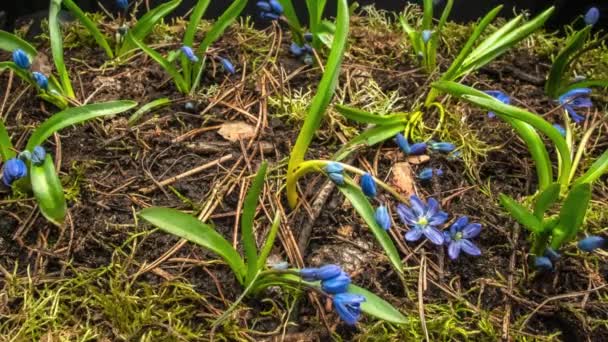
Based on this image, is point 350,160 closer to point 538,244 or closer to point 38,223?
point 538,244

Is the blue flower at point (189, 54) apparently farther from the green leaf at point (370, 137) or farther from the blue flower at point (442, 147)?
the blue flower at point (442, 147)

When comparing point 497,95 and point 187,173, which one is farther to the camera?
point 497,95

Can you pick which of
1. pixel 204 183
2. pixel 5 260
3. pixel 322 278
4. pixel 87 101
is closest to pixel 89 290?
pixel 5 260

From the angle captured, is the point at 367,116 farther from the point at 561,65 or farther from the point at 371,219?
the point at 561,65

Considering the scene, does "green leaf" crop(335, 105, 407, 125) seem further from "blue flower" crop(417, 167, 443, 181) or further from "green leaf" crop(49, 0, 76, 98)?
"green leaf" crop(49, 0, 76, 98)

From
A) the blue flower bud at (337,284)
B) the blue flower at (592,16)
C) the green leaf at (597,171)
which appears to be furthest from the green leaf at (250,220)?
the blue flower at (592,16)

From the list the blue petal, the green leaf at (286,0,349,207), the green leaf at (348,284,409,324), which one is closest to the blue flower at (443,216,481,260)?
the blue petal

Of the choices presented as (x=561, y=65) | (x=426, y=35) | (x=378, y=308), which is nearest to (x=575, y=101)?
(x=561, y=65)
